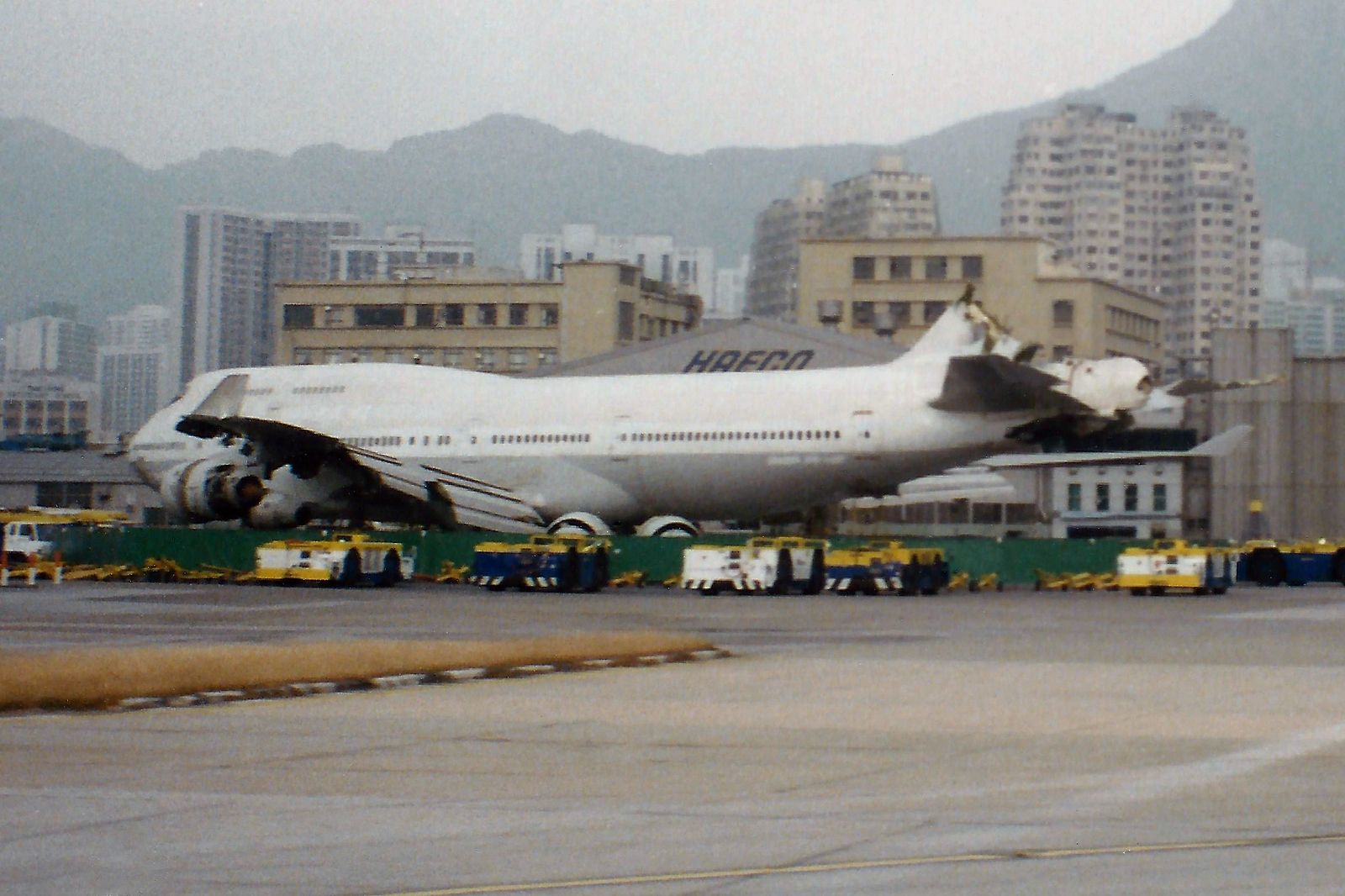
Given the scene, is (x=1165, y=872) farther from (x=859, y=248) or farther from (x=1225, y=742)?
(x=859, y=248)

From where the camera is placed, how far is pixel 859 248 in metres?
138

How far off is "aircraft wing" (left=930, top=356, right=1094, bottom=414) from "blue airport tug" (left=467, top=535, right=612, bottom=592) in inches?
417

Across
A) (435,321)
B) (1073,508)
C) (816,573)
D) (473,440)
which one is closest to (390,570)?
(473,440)

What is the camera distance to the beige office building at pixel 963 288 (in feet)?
429

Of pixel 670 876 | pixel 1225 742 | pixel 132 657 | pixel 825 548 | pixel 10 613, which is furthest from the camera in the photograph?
pixel 825 548

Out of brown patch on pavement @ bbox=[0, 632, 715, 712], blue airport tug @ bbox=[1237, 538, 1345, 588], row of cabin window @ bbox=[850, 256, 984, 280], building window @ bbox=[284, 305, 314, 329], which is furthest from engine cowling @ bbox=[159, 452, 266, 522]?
building window @ bbox=[284, 305, 314, 329]

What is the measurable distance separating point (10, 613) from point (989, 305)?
105364 mm

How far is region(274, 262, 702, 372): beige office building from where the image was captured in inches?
5787

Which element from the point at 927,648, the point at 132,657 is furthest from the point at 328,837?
the point at 927,648

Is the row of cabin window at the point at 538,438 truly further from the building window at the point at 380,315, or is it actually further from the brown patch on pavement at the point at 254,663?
the building window at the point at 380,315

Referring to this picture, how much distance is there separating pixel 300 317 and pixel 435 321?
1067cm

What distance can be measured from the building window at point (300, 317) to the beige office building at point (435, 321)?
0.07m

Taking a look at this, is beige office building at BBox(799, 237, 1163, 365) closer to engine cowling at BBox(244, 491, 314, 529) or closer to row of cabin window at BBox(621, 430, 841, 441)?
engine cowling at BBox(244, 491, 314, 529)

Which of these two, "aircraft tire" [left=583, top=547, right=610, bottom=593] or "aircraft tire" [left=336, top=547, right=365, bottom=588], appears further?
"aircraft tire" [left=336, top=547, right=365, bottom=588]
